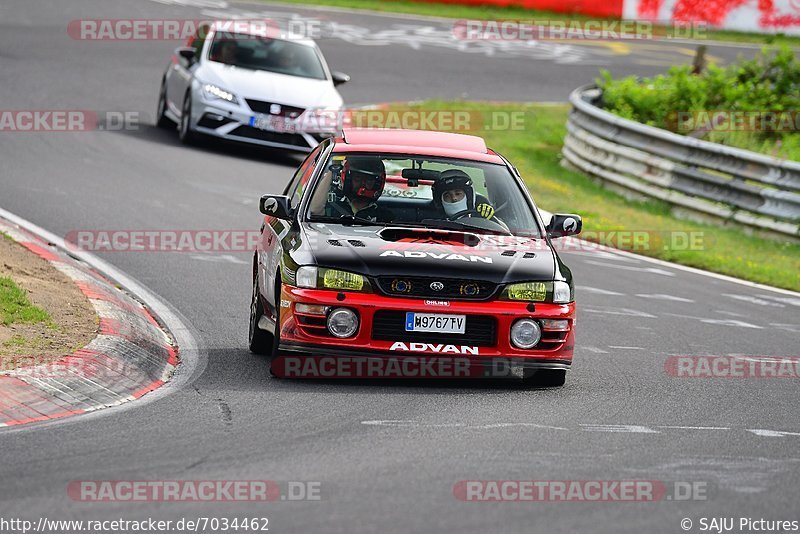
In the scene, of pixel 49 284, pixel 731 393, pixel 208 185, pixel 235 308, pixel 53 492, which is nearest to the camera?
pixel 53 492

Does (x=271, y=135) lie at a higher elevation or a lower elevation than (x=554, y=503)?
lower

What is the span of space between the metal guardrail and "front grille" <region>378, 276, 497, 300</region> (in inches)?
379

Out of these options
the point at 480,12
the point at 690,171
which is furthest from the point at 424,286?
the point at 480,12

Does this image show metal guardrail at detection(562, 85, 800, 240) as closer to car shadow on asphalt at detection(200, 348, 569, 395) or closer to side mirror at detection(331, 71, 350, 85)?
side mirror at detection(331, 71, 350, 85)

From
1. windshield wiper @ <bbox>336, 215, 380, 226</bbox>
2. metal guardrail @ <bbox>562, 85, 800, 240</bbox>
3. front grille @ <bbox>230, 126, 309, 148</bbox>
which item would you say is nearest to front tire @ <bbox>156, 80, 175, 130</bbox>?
front grille @ <bbox>230, 126, 309, 148</bbox>

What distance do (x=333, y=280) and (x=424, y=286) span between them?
0.55m

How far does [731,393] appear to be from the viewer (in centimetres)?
959

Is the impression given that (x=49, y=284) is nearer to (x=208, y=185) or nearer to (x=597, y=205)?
(x=208, y=185)

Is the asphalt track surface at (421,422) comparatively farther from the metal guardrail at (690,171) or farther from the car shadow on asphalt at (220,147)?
the car shadow on asphalt at (220,147)

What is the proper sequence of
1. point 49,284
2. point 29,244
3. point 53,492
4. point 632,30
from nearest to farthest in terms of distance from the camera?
point 53,492 → point 49,284 → point 29,244 → point 632,30

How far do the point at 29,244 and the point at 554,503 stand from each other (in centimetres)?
736

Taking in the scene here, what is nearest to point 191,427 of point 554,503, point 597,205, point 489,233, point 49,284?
point 554,503

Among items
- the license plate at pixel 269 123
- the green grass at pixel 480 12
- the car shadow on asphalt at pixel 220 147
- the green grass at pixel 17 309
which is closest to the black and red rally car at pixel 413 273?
the green grass at pixel 17 309

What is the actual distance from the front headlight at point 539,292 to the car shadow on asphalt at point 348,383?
605 mm
